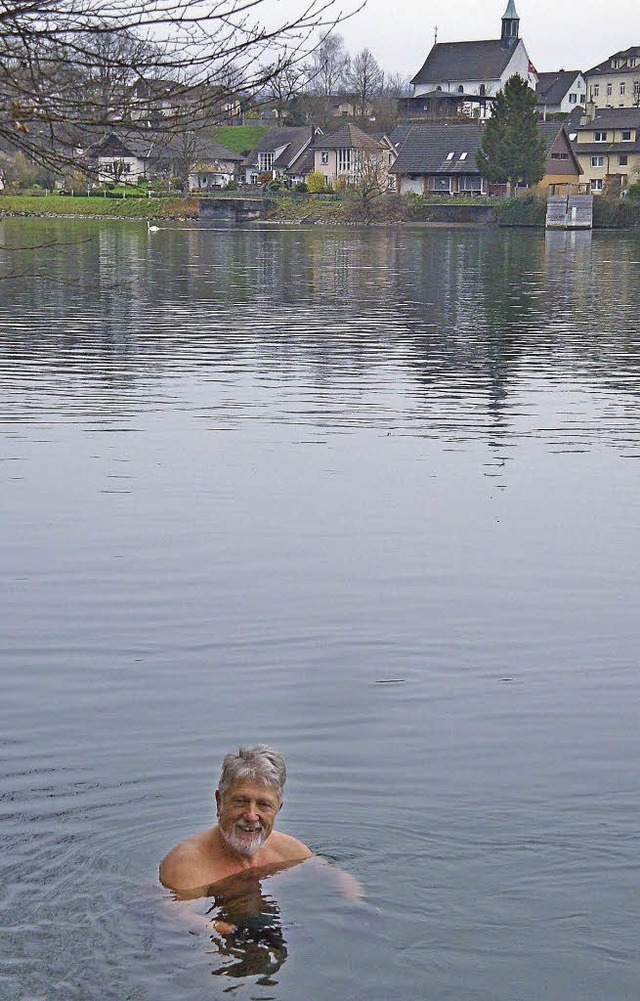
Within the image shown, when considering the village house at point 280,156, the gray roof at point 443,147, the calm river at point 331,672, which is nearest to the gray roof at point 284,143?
the village house at point 280,156

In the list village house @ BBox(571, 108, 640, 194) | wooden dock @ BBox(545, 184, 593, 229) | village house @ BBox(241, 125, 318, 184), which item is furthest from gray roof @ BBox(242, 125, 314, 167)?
wooden dock @ BBox(545, 184, 593, 229)

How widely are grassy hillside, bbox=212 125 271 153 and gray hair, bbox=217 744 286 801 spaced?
167 meters

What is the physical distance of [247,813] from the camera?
7059 mm

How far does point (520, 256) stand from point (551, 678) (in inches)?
2485

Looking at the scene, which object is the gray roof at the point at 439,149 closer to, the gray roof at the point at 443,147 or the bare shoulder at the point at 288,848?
the gray roof at the point at 443,147

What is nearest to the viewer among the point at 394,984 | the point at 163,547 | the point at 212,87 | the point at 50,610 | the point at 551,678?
the point at 394,984

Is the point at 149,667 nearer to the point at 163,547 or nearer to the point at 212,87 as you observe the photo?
the point at 163,547

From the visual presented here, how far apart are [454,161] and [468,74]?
44049mm

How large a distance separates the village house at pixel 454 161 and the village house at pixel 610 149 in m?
4.85

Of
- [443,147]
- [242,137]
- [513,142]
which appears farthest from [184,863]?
[242,137]

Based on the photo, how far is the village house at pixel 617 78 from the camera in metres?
171

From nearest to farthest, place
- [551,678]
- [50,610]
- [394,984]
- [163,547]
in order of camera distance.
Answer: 1. [394,984]
2. [551,678]
3. [50,610]
4. [163,547]

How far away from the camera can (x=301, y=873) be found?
25.5 feet

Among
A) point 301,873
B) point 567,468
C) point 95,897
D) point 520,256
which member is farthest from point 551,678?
point 520,256
